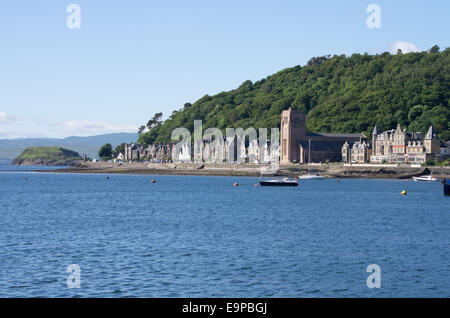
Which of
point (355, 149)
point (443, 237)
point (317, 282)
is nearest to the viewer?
point (317, 282)

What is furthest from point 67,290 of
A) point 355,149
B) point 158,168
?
point 158,168

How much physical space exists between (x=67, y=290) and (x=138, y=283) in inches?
117

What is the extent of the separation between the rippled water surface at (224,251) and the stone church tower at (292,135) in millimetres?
122591

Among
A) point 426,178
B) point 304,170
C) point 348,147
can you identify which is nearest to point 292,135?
point 348,147

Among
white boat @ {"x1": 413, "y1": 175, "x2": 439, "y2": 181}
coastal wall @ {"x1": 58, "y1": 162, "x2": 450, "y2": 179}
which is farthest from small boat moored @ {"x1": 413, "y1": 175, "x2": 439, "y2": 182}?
coastal wall @ {"x1": 58, "y1": 162, "x2": 450, "y2": 179}

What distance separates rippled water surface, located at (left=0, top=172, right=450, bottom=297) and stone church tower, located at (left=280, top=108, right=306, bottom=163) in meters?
123

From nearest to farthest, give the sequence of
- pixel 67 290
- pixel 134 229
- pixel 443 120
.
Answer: pixel 67 290 → pixel 134 229 → pixel 443 120

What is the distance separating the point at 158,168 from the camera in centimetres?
19925

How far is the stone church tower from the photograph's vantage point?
190000mm

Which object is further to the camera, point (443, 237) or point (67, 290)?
point (443, 237)
